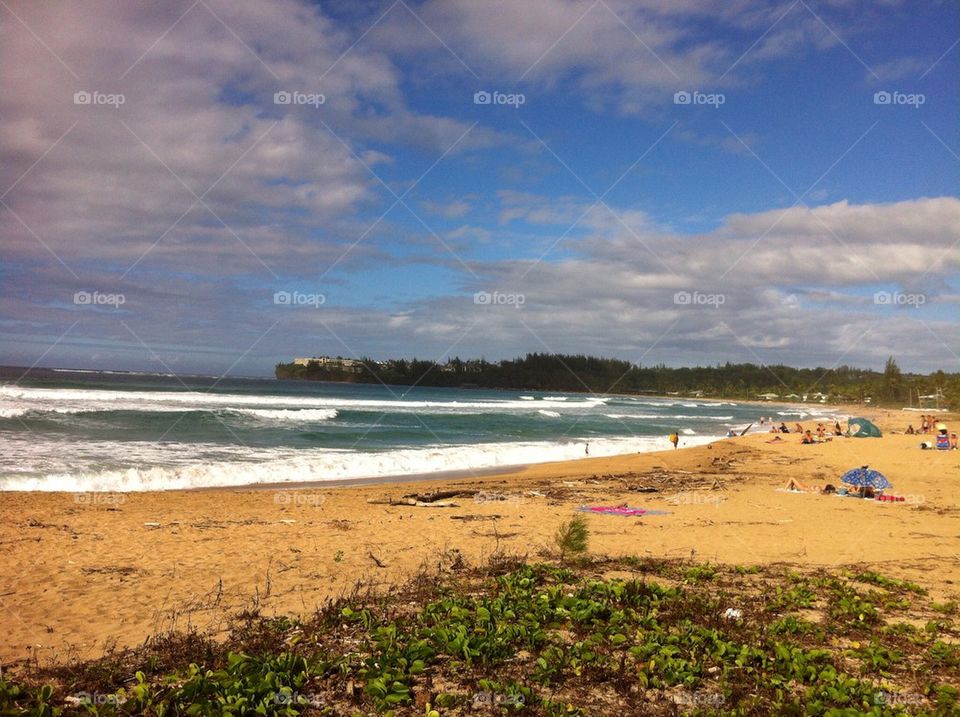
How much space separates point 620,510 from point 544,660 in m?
8.20

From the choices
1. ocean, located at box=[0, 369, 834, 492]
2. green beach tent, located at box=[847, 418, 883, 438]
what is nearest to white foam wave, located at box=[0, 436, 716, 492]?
ocean, located at box=[0, 369, 834, 492]

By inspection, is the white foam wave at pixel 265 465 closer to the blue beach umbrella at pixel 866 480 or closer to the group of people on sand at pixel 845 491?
the group of people on sand at pixel 845 491

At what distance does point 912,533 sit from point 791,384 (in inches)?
5725

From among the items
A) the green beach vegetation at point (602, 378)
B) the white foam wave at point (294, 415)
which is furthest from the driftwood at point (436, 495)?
the green beach vegetation at point (602, 378)

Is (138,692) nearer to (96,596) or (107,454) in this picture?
(96,596)

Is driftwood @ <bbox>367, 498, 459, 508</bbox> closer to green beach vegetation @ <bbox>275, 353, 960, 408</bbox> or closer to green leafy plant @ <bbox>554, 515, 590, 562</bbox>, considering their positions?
green leafy plant @ <bbox>554, 515, 590, 562</bbox>

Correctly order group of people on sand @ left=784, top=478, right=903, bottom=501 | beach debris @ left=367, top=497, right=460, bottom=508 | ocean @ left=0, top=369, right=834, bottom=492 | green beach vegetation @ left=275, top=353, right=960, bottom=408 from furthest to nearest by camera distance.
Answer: green beach vegetation @ left=275, top=353, right=960, bottom=408 < ocean @ left=0, top=369, right=834, bottom=492 < group of people on sand @ left=784, top=478, right=903, bottom=501 < beach debris @ left=367, top=497, right=460, bottom=508

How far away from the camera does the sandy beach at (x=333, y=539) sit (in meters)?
5.93

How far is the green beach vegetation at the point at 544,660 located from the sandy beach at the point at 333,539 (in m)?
0.89

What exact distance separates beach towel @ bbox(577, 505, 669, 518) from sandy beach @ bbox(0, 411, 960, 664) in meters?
0.36

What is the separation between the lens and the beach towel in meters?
11.8

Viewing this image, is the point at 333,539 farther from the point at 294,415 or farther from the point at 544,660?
the point at 294,415

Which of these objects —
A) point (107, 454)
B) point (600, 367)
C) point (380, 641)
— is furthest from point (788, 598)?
point (600, 367)

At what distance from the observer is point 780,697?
12.6 feet
